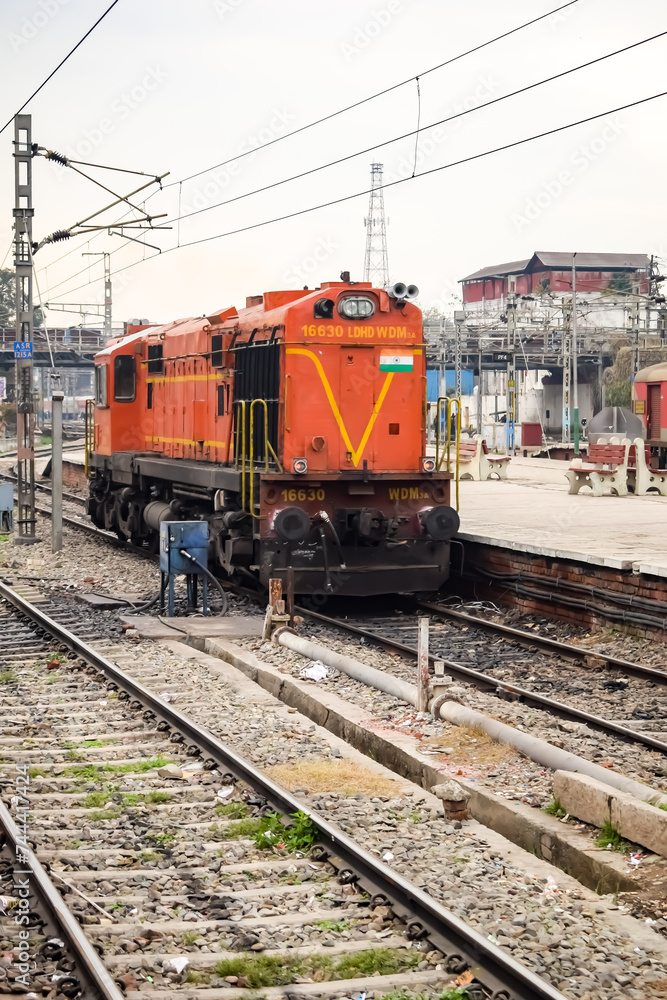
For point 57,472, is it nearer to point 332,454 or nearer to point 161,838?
point 332,454

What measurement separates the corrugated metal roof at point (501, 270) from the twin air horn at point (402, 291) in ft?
281

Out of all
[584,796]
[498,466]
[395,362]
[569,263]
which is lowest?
[584,796]

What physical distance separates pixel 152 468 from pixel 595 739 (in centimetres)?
1080

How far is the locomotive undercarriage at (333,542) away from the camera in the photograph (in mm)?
13766

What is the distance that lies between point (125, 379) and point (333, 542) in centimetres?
817

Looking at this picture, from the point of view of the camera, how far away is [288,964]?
4.89 meters

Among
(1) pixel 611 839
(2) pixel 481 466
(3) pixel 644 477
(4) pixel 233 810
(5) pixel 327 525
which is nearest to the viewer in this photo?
(1) pixel 611 839

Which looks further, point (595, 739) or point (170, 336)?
point (170, 336)

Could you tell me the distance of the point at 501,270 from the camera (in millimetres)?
102812

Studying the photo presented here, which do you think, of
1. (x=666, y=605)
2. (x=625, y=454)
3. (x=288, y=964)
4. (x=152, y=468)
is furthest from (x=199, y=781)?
(x=625, y=454)

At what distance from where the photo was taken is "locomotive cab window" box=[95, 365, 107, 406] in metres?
21.1

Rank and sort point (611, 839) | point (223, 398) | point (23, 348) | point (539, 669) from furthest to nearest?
point (23, 348) → point (223, 398) → point (539, 669) → point (611, 839)

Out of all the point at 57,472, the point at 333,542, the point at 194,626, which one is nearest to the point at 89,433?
the point at 57,472

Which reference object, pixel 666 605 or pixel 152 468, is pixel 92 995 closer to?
pixel 666 605
